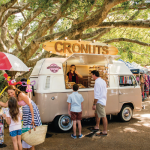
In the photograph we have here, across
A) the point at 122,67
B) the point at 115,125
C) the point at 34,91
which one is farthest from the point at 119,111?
the point at 34,91

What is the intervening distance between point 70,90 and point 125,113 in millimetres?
2694

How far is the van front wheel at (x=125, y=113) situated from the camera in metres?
6.78

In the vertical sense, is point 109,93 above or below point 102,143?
above

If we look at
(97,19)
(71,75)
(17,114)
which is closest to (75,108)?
(17,114)

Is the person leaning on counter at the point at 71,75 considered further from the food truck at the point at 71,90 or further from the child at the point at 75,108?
the child at the point at 75,108

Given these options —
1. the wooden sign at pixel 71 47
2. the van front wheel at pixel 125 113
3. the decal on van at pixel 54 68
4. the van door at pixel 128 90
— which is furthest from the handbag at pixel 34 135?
the van front wheel at pixel 125 113

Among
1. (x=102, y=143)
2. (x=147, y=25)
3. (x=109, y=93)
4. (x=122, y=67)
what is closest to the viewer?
(x=102, y=143)

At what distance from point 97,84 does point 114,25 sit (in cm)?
406

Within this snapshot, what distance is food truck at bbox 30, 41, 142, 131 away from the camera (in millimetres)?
5379

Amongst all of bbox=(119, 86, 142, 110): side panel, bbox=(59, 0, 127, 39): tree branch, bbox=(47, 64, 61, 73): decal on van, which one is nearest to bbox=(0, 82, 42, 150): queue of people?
bbox=(47, 64, 61, 73): decal on van

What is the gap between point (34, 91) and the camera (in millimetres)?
5754

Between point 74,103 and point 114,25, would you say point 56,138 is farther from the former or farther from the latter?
point 114,25

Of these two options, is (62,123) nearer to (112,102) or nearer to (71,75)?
(112,102)

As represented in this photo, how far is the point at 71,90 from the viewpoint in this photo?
226 inches
